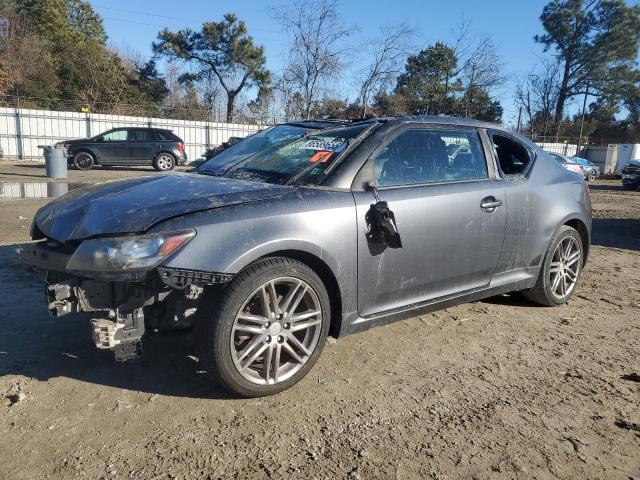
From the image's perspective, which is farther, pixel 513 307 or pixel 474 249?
pixel 513 307

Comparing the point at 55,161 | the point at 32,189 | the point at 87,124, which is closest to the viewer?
the point at 32,189

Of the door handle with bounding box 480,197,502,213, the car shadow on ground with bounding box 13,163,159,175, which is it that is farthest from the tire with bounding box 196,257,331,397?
the car shadow on ground with bounding box 13,163,159,175

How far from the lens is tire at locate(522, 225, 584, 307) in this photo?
4484mm

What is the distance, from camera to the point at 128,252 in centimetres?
254

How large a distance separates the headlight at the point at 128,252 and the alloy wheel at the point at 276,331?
19.4 inches

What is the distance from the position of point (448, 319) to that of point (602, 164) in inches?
1424

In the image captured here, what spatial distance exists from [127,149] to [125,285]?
60.6 feet

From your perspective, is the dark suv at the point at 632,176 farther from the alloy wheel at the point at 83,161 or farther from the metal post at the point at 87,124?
the metal post at the point at 87,124

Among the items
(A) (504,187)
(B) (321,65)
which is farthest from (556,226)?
(B) (321,65)

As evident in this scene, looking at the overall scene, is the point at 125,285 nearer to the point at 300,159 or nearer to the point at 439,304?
the point at 300,159

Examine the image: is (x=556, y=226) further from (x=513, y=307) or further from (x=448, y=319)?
(x=448, y=319)

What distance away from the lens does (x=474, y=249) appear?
377 cm

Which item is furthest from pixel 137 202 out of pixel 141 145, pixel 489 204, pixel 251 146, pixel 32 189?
pixel 141 145

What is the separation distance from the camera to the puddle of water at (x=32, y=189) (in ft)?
36.3
